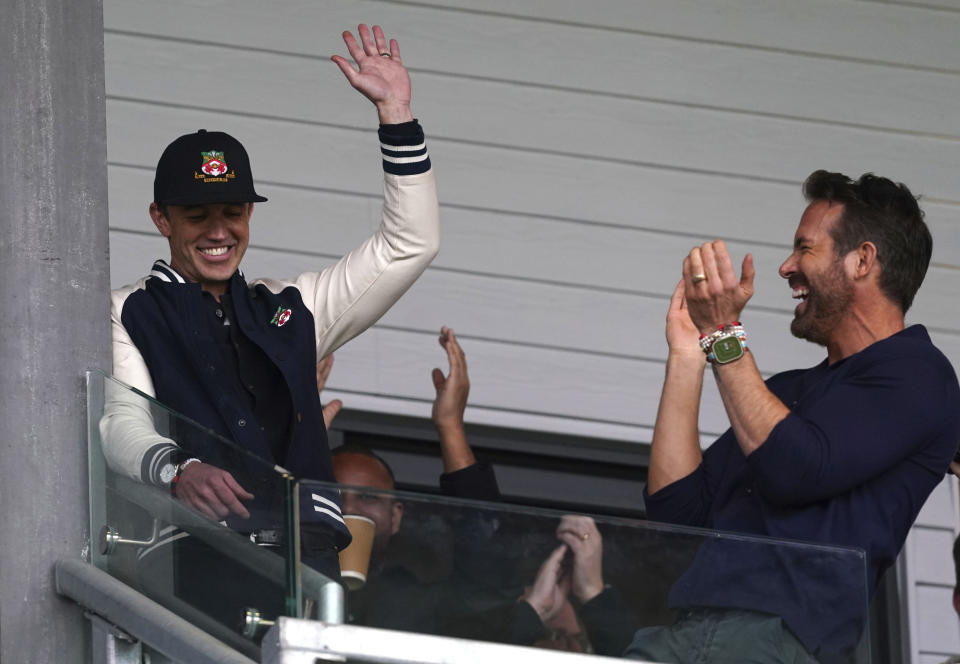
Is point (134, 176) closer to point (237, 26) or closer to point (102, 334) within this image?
point (237, 26)

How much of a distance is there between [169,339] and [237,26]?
6.51ft

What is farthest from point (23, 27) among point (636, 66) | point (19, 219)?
point (636, 66)

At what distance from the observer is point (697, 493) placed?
377 cm

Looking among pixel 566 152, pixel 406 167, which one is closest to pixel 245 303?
pixel 406 167

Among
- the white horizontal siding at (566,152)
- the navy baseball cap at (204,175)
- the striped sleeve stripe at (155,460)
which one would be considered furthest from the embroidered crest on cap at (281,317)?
the white horizontal siding at (566,152)

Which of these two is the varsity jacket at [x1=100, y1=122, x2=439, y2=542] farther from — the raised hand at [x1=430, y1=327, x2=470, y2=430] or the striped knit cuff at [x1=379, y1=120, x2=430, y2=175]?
the raised hand at [x1=430, y1=327, x2=470, y2=430]

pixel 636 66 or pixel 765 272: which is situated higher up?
pixel 636 66

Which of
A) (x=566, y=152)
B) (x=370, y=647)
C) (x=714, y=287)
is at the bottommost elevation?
(x=370, y=647)

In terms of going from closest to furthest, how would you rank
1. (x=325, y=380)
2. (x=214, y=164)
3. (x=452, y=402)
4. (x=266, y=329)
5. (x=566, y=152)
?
1. (x=266, y=329)
2. (x=214, y=164)
3. (x=452, y=402)
4. (x=325, y=380)
5. (x=566, y=152)

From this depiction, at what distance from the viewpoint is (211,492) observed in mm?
2953

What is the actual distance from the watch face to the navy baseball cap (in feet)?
2.63

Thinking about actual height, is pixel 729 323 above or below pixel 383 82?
below

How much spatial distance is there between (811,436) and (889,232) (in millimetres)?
676

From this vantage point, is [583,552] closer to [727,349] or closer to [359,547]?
[359,547]
